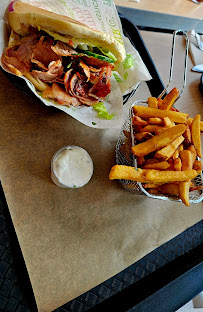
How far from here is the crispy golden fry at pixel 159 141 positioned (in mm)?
938

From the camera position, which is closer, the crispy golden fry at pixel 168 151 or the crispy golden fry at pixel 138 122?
the crispy golden fry at pixel 168 151

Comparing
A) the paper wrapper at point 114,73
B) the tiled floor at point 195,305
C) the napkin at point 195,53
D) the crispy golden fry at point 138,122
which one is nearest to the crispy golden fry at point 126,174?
the crispy golden fry at point 138,122

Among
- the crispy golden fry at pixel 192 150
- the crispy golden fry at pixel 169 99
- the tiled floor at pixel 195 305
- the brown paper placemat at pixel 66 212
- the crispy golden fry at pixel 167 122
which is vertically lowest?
the tiled floor at pixel 195 305

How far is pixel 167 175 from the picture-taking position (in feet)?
3.01

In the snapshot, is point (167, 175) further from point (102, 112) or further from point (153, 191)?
point (102, 112)

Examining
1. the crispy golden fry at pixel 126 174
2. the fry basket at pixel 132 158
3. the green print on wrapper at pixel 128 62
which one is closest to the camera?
the crispy golden fry at pixel 126 174

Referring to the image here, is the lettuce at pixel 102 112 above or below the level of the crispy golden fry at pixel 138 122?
below

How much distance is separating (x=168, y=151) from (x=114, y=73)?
604 millimetres

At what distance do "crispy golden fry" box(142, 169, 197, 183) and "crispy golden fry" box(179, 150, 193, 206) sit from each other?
0.12 ft

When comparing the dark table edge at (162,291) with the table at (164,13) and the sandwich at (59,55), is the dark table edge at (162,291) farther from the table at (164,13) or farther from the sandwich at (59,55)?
the table at (164,13)

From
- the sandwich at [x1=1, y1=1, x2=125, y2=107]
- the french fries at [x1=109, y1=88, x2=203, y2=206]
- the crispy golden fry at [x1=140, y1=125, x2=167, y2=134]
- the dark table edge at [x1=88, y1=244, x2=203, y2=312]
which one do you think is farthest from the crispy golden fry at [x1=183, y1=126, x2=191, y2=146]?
the dark table edge at [x1=88, y1=244, x2=203, y2=312]

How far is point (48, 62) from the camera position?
113 centimetres

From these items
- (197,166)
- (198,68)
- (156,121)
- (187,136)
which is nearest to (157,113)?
(156,121)

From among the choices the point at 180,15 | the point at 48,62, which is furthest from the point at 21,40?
the point at 180,15
